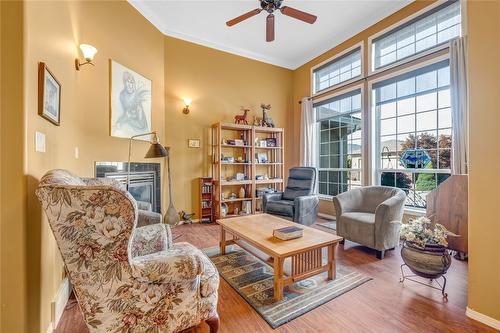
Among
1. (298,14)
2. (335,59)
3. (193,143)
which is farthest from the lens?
(335,59)

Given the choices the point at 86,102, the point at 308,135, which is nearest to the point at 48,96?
the point at 86,102

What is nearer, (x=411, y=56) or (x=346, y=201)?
(x=346, y=201)

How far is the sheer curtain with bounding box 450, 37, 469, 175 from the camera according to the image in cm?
261

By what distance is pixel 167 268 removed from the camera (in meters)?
1.20

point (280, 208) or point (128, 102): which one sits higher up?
point (128, 102)

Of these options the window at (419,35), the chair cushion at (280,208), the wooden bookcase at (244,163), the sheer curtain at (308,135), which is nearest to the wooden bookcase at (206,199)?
the wooden bookcase at (244,163)

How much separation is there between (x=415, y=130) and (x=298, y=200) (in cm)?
207

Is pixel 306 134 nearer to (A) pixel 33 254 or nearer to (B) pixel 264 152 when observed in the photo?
(B) pixel 264 152

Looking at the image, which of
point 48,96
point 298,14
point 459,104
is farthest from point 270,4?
point 459,104

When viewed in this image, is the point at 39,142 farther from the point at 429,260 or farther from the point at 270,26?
the point at 429,260

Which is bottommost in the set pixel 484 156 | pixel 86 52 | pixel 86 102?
pixel 484 156

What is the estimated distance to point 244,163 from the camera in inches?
183

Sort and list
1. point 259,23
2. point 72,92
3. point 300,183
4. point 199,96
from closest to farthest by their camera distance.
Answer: point 72,92
point 259,23
point 300,183
point 199,96

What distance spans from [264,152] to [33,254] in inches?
171
